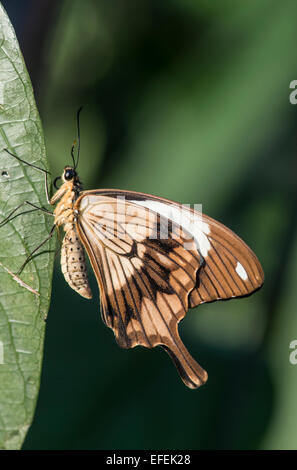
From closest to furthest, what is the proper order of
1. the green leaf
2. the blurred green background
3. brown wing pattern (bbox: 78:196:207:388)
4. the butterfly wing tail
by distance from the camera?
the green leaf → the butterfly wing tail → brown wing pattern (bbox: 78:196:207:388) → the blurred green background

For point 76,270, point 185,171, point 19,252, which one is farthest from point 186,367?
point 185,171

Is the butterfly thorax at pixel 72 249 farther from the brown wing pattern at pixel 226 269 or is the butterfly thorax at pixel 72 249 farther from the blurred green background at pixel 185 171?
the blurred green background at pixel 185 171

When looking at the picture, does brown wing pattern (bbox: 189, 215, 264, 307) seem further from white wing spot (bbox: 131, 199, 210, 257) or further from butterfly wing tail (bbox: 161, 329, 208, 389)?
butterfly wing tail (bbox: 161, 329, 208, 389)

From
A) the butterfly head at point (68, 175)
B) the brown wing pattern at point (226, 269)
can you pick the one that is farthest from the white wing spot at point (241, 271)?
the butterfly head at point (68, 175)

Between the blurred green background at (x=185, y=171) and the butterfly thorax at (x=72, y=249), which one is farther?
the blurred green background at (x=185, y=171)

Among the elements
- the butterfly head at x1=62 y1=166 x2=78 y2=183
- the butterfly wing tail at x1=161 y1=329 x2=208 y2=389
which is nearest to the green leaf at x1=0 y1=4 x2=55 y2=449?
the butterfly head at x1=62 y1=166 x2=78 y2=183

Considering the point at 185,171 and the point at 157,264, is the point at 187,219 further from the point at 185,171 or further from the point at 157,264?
the point at 185,171
